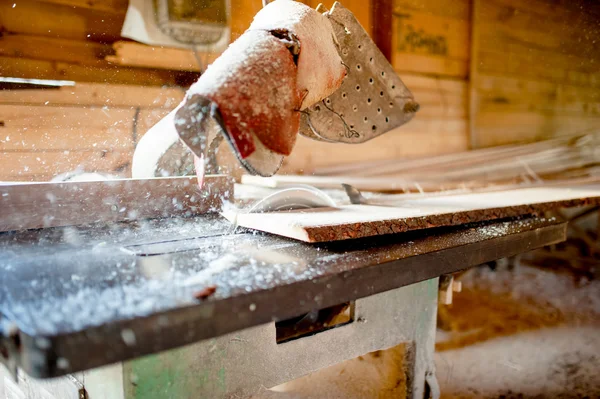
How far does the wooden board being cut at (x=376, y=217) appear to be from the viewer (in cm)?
109

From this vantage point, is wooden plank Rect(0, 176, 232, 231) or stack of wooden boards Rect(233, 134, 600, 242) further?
wooden plank Rect(0, 176, 232, 231)

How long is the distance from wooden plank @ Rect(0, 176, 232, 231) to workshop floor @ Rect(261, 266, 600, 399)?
93 cm

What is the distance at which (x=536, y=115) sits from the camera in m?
4.62

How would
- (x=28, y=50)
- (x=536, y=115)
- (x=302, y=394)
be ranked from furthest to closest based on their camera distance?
Answer: (x=536, y=115)
(x=302, y=394)
(x=28, y=50)

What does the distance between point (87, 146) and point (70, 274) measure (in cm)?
150

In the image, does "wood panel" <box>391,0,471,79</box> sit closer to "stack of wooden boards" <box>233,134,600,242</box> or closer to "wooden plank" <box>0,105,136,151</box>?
"stack of wooden boards" <box>233,134,600,242</box>

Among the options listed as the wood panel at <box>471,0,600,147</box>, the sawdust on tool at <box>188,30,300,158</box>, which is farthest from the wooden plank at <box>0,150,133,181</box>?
the wood panel at <box>471,0,600,147</box>

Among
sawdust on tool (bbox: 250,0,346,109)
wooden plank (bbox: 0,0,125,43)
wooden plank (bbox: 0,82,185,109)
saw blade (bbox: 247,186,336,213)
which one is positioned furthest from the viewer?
wooden plank (bbox: 0,82,185,109)

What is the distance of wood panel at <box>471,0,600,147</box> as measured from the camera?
13.3 ft

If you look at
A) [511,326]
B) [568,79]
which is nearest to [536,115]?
[568,79]

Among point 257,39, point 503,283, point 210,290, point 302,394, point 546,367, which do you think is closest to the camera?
point 210,290

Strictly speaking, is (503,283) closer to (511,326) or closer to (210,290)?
(511,326)

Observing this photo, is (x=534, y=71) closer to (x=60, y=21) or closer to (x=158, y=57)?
(x=158, y=57)

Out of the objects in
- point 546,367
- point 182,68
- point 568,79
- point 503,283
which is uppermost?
point 182,68
